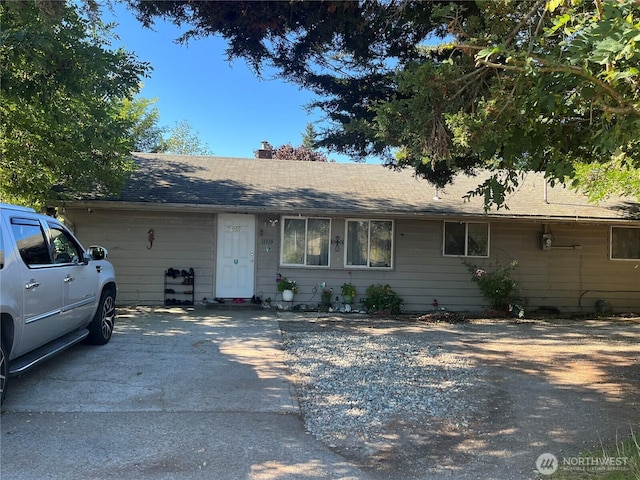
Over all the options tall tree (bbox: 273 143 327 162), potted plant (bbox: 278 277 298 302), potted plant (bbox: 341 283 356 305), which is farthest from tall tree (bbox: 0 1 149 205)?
tall tree (bbox: 273 143 327 162)

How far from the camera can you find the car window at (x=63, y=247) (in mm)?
5559

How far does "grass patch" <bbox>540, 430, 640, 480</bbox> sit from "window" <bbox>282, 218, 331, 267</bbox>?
8.37m

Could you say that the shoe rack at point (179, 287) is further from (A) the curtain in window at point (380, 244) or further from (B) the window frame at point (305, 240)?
(A) the curtain in window at point (380, 244)

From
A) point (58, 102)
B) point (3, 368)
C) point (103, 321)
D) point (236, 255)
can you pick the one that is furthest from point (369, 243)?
point (3, 368)

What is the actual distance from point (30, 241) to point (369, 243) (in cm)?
822

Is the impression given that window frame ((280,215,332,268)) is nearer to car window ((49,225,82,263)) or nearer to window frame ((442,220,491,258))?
window frame ((442,220,491,258))

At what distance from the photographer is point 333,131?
309 inches

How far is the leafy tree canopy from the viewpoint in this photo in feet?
12.4

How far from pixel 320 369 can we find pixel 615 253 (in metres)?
10.3

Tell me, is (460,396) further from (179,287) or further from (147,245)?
(147,245)

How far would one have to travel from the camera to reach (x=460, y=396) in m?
5.39

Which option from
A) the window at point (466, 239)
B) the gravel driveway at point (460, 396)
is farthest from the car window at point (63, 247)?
the window at point (466, 239)

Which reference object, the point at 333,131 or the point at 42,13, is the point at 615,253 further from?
the point at 42,13

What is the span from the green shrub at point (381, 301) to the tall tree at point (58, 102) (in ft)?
20.7
